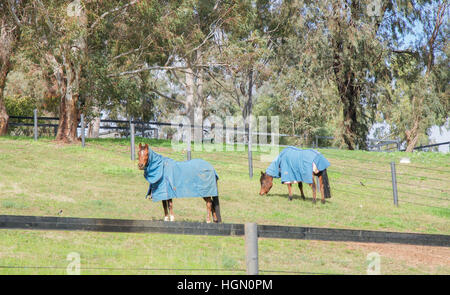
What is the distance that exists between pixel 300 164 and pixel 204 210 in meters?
3.27

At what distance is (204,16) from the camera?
34.9m

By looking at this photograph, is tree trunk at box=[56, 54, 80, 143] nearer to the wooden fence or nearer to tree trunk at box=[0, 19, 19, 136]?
tree trunk at box=[0, 19, 19, 136]

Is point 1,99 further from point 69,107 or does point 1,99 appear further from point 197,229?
point 197,229

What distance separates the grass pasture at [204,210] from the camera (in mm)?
9102

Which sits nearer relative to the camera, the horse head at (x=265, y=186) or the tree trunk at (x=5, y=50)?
the horse head at (x=265, y=186)

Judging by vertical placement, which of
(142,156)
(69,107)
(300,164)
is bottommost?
(300,164)

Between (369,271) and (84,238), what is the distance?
16.0 ft

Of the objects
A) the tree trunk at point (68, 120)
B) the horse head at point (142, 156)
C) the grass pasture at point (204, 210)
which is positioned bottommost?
the grass pasture at point (204, 210)

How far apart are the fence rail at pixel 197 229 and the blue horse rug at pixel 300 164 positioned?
9.32 m

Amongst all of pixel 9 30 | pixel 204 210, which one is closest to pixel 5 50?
pixel 9 30

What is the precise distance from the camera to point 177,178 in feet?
38.5

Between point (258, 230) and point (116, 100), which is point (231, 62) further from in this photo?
point (258, 230)

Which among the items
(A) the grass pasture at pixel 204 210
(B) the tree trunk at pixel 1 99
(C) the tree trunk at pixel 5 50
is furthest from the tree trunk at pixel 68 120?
(B) the tree trunk at pixel 1 99

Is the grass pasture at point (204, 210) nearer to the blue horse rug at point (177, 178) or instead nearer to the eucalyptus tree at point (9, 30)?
the blue horse rug at point (177, 178)
